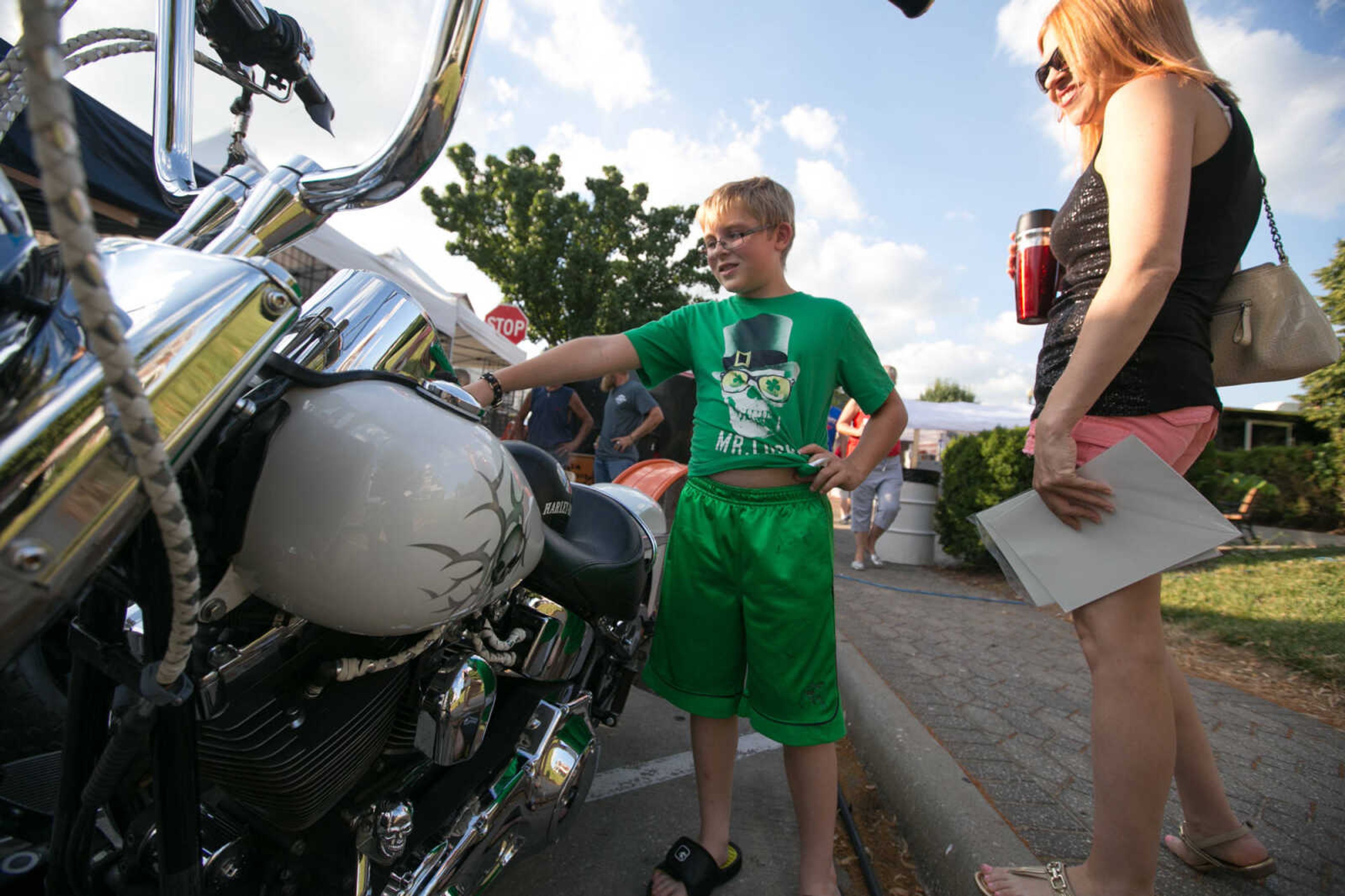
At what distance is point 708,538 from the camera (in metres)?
1.57

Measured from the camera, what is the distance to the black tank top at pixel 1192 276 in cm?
127

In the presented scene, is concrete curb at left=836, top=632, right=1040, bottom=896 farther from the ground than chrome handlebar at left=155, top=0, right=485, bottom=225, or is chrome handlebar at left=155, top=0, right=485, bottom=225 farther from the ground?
chrome handlebar at left=155, top=0, right=485, bottom=225

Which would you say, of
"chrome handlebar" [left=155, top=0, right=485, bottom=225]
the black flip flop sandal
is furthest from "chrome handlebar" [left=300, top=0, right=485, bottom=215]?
the black flip flop sandal

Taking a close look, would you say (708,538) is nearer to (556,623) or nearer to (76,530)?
(556,623)

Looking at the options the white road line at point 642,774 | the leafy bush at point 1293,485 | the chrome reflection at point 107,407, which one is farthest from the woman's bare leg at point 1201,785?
the leafy bush at point 1293,485

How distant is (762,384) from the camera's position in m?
1.58

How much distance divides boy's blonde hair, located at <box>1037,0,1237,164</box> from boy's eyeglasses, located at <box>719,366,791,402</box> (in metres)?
0.70

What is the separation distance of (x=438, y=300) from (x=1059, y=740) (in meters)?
7.55

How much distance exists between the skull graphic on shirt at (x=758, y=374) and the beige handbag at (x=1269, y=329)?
85 cm

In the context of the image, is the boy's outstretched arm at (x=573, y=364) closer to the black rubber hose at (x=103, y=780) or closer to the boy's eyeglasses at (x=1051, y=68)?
the black rubber hose at (x=103, y=780)

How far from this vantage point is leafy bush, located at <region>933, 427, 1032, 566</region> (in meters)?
5.65

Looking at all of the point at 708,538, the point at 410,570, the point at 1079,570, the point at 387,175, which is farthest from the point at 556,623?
the point at 1079,570

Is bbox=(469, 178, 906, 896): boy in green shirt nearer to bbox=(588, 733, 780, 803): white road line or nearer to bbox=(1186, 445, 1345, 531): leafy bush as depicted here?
bbox=(588, 733, 780, 803): white road line

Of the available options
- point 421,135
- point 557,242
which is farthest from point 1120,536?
point 557,242
